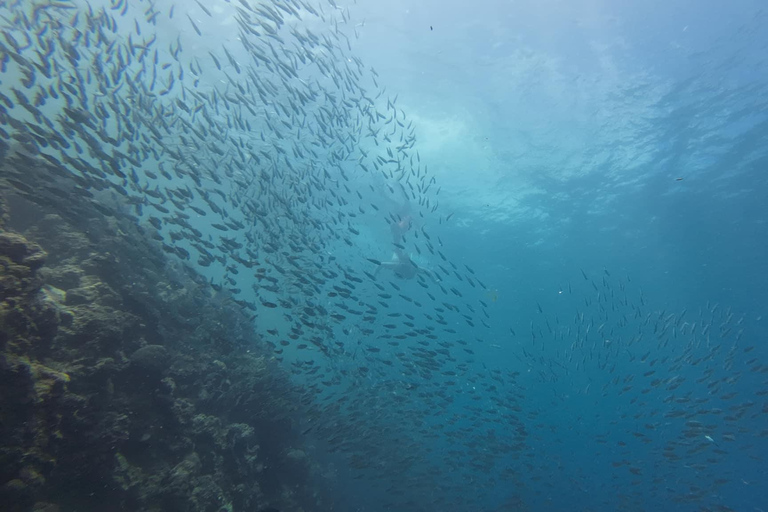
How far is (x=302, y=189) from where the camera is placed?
12.6 meters

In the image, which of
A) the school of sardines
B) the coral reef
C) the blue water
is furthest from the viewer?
the blue water

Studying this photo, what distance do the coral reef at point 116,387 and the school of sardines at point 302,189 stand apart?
4.83 feet

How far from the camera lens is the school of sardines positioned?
388 inches

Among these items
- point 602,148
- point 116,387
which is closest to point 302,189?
point 116,387

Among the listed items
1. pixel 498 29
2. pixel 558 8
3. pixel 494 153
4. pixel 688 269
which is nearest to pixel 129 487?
pixel 498 29

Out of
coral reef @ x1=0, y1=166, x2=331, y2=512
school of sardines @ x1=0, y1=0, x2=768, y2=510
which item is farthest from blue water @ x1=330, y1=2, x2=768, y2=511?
coral reef @ x1=0, y1=166, x2=331, y2=512

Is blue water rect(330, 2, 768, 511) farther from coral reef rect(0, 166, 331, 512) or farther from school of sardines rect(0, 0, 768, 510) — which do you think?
coral reef rect(0, 166, 331, 512)

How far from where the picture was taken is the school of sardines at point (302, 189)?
985cm

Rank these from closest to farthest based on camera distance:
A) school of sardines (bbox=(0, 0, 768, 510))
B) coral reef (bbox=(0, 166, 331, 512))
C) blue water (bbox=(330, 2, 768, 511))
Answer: coral reef (bbox=(0, 166, 331, 512)), school of sardines (bbox=(0, 0, 768, 510)), blue water (bbox=(330, 2, 768, 511))

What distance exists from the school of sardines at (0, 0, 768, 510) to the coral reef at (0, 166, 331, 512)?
4.83 feet

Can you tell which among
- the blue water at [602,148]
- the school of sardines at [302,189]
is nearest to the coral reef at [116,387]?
the school of sardines at [302,189]

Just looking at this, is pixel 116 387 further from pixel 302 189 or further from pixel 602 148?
pixel 602 148

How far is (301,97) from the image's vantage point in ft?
34.9

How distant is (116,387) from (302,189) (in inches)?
303
